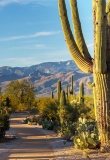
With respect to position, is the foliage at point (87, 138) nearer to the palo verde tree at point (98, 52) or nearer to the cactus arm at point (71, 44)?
the palo verde tree at point (98, 52)

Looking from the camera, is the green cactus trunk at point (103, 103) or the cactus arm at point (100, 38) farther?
the green cactus trunk at point (103, 103)

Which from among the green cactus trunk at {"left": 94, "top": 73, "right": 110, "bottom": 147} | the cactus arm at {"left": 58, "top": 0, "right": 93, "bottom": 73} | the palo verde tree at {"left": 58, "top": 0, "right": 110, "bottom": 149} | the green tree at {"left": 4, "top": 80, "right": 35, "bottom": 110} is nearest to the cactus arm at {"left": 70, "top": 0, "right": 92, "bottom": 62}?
the palo verde tree at {"left": 58, "top": 0, "right": 110, "bottom": 149}

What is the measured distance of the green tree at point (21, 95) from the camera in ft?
179

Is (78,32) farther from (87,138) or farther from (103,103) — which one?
(87,138)

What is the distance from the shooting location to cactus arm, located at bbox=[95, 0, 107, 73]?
10.9 metres

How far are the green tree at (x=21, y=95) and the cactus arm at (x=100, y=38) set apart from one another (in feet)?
138

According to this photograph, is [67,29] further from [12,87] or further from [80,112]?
[12,87]

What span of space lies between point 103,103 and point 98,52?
6.34ft

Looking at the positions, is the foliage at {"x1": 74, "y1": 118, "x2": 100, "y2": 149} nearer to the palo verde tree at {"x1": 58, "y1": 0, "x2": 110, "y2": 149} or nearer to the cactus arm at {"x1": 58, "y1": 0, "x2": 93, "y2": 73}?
the palo verde tree at {"x1": 58, "y1": 0, "x2": 110, "y2": 149}

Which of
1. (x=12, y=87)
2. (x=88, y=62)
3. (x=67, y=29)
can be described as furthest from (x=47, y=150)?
(x=12, y=87)

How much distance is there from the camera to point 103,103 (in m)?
12.6

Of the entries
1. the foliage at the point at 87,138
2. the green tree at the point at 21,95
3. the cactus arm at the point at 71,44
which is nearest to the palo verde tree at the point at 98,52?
the cactus arm at the point at 71,44

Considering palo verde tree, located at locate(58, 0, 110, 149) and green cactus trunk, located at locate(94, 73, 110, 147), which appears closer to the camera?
palo verde tree, located at locate(58, 0, 110, 149)

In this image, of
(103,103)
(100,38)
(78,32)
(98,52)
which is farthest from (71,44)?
(103,103)
